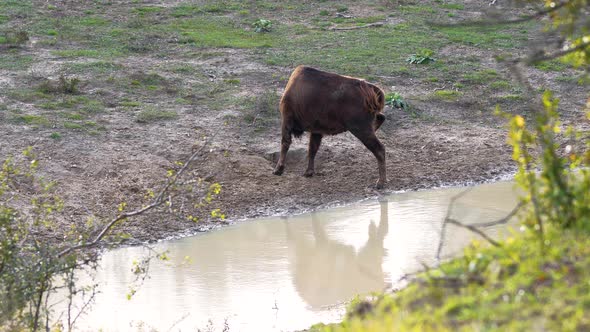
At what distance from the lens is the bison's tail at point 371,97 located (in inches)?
476

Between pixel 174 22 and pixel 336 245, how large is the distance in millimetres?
9018

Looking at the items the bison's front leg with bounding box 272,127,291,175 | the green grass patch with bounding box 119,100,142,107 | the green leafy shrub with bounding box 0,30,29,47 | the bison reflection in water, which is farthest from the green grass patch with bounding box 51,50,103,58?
the bison reflection in water

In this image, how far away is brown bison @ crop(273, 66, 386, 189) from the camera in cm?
1210

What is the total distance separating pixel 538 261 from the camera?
5152mm

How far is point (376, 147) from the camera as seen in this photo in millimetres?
12312

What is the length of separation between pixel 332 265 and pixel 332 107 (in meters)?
2.65

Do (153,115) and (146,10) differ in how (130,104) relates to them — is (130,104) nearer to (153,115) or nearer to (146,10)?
(153,115)

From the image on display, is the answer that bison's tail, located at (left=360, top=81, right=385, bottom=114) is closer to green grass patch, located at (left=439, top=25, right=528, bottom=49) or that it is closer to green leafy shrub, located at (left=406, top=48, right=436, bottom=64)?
green leafy shrub, located at (left=406, top=48, right=436, bottom=64)

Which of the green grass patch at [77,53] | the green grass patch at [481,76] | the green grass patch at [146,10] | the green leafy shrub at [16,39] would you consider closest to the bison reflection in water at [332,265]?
the green grass patch at [481,76]

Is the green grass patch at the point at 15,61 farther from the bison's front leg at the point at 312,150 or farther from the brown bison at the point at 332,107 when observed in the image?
the bison's front leg at the point at 312,150

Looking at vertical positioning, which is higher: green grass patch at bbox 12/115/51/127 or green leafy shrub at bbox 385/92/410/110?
green grass patch at bbox 12/115/51/127

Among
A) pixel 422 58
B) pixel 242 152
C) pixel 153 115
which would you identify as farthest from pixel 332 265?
pixel 422 58

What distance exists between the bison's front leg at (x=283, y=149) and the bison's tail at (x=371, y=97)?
1139mm

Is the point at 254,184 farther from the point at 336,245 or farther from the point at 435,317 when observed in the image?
the point at 435,317
